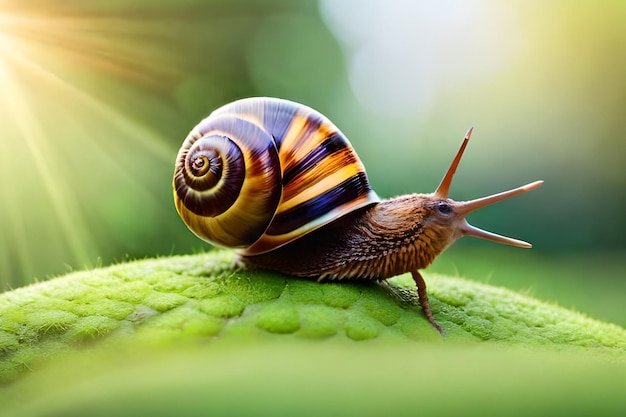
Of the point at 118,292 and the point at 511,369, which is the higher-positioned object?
the point at 511,369

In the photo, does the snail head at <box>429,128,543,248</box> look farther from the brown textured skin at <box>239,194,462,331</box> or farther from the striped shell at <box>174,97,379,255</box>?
the striped shell at <box>174,97,379,255</box>

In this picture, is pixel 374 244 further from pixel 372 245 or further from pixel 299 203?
pixel 299 203

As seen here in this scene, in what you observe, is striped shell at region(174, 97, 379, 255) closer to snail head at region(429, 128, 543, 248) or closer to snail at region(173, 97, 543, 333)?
snail at region(173, 97, 543, 333)

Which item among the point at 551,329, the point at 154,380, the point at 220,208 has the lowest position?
the point at 551,329

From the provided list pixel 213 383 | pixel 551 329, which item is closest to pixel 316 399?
pixel 213 383

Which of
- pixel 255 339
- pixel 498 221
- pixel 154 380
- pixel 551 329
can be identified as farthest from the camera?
pixel 498 221

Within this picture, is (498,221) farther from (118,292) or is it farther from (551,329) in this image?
(118,292)

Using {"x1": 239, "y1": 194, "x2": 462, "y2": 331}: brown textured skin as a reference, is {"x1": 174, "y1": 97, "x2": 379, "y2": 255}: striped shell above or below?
above

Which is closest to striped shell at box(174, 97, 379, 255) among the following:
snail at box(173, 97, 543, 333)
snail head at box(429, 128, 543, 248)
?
snail at box(173, 97, 543, 333)
